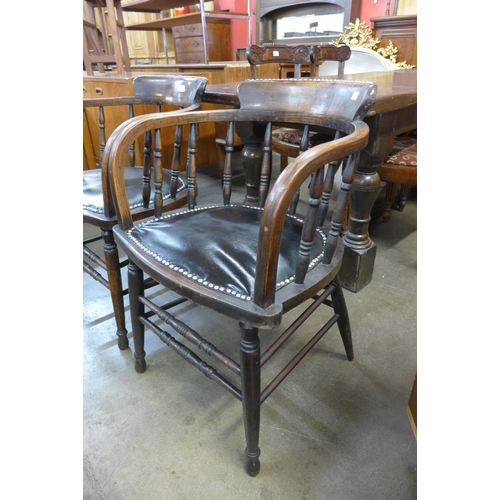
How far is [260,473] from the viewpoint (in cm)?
88

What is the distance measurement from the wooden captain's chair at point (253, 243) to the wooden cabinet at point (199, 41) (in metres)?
4.02

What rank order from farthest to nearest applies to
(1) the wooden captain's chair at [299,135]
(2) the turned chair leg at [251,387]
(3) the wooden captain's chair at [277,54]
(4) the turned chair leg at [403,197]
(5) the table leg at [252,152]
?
(4) the turned chair leg at [403,197]
(3) the wooden captain's chair at [277,54]
(1) the wooden captain's chair at [299,135]
(5) the table leg at [252,152]
(2) the turned chair leg at [251,387]

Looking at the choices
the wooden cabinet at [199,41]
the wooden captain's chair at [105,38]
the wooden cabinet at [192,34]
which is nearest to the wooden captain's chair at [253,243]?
the wooden captain's chair at [105,38]

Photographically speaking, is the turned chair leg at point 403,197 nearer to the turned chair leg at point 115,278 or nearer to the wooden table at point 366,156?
the wooden table at point 366,156

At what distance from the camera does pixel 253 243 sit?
88 cm

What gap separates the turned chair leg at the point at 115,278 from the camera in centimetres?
111

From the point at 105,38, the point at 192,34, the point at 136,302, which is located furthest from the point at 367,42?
the point at 136,302

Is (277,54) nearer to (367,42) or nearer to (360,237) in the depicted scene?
(360,237)

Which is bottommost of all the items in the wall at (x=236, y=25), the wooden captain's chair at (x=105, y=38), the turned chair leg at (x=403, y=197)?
the turned chair leg at (x=403, y=197)

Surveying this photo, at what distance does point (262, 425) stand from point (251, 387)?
0.30 m
